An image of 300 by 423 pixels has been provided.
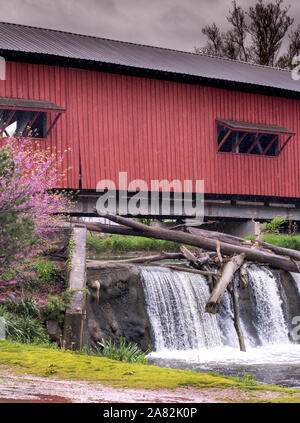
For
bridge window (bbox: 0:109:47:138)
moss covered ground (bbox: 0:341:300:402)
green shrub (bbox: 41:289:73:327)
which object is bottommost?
moss covered ground (bbox: 0:341:300:402)

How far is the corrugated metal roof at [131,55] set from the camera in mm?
16475

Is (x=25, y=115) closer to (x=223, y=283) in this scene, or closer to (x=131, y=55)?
(x=131, y=55)

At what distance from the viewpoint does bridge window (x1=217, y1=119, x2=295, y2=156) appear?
18375 mm

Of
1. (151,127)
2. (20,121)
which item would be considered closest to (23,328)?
(20,121)

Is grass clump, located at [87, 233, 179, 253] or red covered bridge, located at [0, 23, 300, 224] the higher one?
red covered bridge, located at [0, 23, 300, 224]

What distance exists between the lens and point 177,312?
11500 mm

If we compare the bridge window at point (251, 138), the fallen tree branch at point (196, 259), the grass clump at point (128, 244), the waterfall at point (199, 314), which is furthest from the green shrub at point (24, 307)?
the bridge window at point (251, 138)

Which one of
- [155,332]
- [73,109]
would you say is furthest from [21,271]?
[73,109]

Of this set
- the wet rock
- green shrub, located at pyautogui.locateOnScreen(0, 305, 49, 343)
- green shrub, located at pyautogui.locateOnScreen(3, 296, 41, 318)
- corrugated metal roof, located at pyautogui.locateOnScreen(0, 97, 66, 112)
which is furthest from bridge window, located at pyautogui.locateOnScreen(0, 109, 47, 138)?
green shrub, located at pyautogui.locateOnScreen(0, 305, 49, 343)

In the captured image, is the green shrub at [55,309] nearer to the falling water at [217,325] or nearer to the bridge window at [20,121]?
the falling water at [217,325]

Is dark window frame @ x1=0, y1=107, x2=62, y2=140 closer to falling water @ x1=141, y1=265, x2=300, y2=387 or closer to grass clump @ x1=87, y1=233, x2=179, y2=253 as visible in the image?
grass clump @ x1=87, y1=233, x2=179, y2=253

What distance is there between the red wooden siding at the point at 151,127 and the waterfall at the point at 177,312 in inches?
218

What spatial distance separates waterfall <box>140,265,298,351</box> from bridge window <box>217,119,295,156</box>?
21.4 ft

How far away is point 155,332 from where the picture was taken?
1098 centimetres
